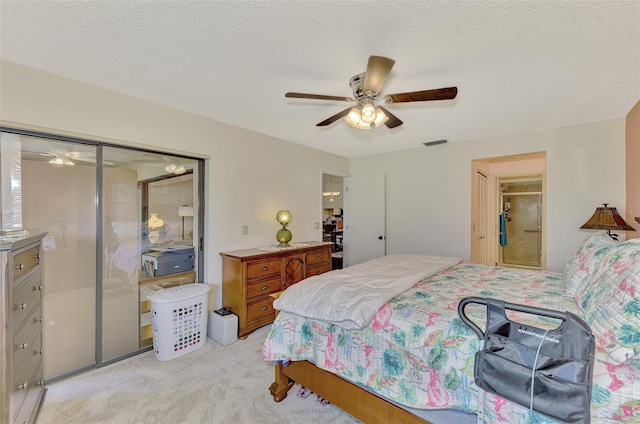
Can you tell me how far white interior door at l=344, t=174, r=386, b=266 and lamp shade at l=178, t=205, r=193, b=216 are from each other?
2.81m

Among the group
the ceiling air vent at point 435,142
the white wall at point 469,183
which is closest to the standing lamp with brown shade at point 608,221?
the white wall at point 469,183

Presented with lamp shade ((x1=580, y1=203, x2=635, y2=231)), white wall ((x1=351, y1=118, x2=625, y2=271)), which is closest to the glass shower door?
white wall ((x1=351, y1=118, x2=625, y2=271))

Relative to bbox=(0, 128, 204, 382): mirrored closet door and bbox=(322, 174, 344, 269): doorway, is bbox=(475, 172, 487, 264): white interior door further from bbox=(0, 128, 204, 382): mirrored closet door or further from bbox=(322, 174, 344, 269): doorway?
bbox=(0, 128, 204, 382): mirrored closet door

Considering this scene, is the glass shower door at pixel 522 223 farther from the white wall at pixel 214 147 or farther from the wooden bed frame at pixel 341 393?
the wooden bed frame at pixel 341 393

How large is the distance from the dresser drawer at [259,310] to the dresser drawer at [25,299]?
64.2 inches

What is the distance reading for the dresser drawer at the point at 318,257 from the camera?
3574 millimetres

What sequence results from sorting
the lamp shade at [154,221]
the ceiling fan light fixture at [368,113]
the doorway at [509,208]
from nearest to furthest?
the ceiling fan light fixture at [368,113] < the lamp shade at [154,221] < the doorway at [509,208]

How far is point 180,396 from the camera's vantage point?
1.93 metres

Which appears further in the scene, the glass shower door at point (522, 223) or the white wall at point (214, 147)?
the glass shower door at point (522, 223)

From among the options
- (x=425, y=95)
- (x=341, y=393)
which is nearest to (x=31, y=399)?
(x=341, y=393)

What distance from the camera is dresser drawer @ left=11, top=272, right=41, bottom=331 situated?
4.64ft

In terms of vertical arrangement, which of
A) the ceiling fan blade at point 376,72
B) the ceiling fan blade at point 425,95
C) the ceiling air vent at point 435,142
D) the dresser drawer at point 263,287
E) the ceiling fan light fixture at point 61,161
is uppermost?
the ceiling air vent at point 435,142

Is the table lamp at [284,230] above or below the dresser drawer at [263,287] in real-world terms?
above

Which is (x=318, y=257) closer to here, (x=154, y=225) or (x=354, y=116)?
(x=154, y=225)
